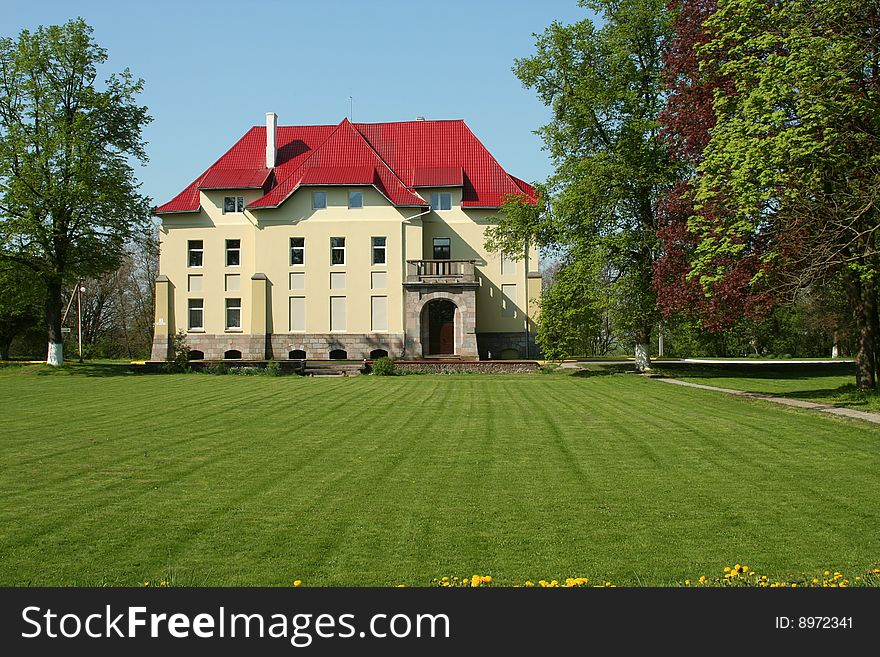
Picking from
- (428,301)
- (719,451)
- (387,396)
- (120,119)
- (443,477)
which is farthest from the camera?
(428,301)

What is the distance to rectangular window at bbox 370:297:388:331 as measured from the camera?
45.2 m

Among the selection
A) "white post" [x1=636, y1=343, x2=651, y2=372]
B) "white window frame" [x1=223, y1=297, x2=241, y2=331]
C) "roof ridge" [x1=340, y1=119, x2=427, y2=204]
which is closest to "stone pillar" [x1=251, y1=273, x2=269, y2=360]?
"white window frame" [x1=223, y1=297, x2=241, y2=331]

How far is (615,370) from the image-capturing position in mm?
37281

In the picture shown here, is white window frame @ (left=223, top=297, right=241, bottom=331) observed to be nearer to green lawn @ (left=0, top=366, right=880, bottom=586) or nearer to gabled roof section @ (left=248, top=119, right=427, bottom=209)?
gabled roof section @ (left=248, top=119, right=427, bottom=209)

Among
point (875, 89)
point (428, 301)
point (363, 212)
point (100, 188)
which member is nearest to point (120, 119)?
point (100, 188)

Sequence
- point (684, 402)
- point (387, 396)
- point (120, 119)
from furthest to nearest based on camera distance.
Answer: point (120, 119) < point (387, 396) < point (684, 402)

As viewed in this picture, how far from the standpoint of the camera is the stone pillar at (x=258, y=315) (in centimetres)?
4534

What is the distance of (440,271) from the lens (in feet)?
144

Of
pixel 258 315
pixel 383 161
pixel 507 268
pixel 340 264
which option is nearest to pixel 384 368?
pixel 340 264

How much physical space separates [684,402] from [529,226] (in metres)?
15.6

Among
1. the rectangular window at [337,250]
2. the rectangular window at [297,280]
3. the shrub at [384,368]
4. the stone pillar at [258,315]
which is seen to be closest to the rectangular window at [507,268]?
the rectangular window at [337,250]

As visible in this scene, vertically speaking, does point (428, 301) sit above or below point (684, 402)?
above

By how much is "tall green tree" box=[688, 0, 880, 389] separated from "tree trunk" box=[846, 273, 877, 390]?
61.8 inches

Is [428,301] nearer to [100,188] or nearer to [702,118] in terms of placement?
[100,188]
